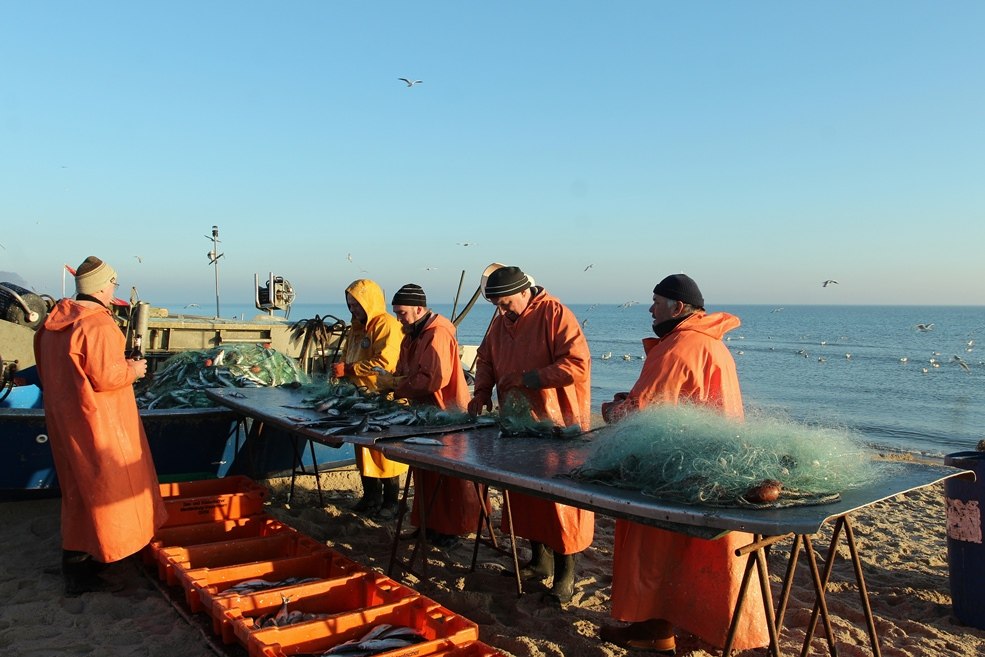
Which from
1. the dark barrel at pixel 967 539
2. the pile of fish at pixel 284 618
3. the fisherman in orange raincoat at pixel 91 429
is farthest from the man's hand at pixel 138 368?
the dark barrel at pixel 967 539

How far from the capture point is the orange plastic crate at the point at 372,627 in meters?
3.26

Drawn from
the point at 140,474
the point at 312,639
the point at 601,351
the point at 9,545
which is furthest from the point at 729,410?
the point at 601,351

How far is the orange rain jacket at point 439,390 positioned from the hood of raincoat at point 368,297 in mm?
625

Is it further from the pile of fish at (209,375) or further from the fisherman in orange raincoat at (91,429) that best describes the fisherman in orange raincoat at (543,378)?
the pile of fish at (209,375)

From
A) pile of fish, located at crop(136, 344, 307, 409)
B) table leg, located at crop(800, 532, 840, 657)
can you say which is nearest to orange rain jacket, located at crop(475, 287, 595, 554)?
table leg, located at crop(800, 532, 840, 657)

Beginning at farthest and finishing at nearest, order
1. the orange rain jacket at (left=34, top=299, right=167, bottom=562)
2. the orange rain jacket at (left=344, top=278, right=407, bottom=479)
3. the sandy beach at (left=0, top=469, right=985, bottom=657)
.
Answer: the orange rain jacket at (left=344, top=278, right=407, bottom=479)
the orange rain jacket at (left=34, top=299, right=167, bottom=562)
the sandy beach at (left=0, top=469, right=985, bottom=657)

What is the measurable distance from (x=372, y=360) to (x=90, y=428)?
252 cm

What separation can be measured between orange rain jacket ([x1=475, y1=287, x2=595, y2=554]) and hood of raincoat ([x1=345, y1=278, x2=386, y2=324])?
1614 mm

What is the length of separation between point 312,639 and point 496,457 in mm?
1189

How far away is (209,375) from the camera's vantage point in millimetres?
7559

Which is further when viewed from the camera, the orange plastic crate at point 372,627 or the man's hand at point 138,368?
→ the man's hand at point 138,368

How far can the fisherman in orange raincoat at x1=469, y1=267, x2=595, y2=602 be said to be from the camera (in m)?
4.88

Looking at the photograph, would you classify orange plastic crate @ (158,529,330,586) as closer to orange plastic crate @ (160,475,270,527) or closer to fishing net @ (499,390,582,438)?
orange plastic crate @ (160,475,270,527)

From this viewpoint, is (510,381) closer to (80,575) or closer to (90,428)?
(90,428)
